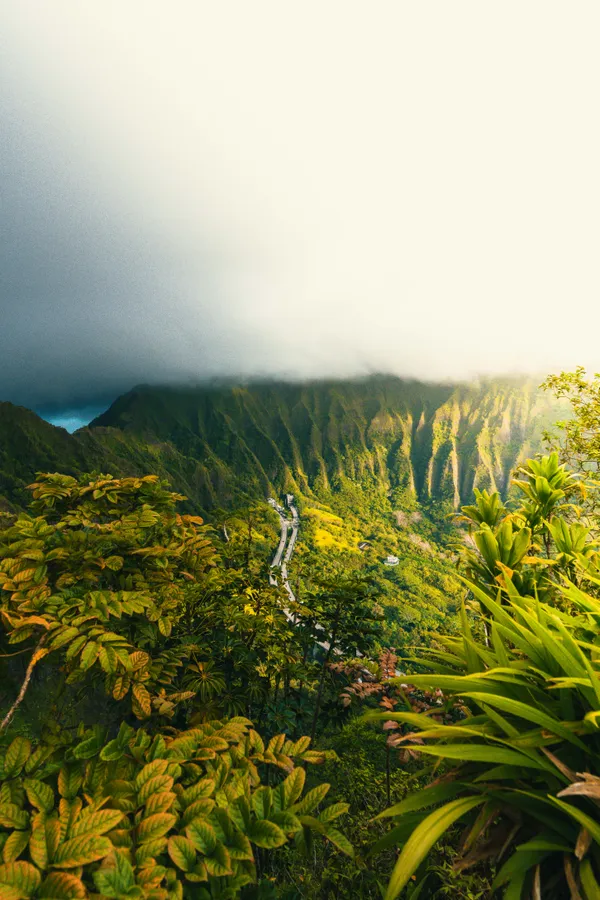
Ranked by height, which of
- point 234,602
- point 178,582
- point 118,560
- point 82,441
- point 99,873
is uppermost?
point 118,560

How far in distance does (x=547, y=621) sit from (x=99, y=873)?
2502 mm

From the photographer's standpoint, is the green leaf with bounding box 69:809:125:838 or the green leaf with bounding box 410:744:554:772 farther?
the green leaf with bounding box 410:744:554:772

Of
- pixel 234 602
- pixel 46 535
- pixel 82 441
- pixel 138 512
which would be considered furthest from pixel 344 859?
pixel 82 441

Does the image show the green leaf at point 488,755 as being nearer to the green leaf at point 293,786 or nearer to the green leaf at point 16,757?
the green leaf at point 293,786

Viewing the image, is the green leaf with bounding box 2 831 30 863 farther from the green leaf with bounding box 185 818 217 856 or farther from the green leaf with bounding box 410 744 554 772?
the green leaf with bounding box 410 744 554 772

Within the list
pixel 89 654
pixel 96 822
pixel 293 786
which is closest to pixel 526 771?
pixel 293 786

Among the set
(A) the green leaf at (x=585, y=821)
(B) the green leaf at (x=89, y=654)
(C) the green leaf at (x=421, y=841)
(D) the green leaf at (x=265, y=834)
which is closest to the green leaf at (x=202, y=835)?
(D) the green leaf at (x=265, y=834)

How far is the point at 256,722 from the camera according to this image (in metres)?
3.62

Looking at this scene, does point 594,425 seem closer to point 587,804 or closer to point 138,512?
point 587,804

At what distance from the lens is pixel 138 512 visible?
119 inches

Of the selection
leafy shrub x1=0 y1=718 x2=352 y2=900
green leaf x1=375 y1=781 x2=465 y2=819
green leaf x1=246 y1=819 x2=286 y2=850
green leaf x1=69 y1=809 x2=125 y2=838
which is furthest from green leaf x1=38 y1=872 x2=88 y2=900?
green leaf x1=375 y1=781 x2=465 y2=819

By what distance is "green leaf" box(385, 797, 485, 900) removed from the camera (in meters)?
1.50

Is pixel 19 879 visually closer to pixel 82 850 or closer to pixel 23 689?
pixel 82 850

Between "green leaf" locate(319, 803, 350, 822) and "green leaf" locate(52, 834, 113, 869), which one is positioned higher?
"green leaf" locate(52, 834, 113, 869)
